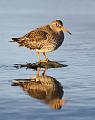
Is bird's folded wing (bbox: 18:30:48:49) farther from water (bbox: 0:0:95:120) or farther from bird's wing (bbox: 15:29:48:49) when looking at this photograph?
water (bbox: 0:0:95:120)

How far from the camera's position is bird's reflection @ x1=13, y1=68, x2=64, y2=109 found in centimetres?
896

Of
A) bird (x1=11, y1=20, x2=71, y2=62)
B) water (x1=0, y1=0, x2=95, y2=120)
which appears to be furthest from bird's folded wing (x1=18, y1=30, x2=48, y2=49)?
water (x1=0, y1=0, x2=95, y2=120)

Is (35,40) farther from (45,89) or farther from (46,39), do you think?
(45,89)

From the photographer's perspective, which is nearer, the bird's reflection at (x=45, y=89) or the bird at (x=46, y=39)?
the bird's reflection at (x=45, y=89)

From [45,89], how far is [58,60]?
3.61 metres

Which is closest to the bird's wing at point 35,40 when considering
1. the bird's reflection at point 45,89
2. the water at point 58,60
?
the water at point 58,60

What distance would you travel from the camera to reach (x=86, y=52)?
47.9 feet

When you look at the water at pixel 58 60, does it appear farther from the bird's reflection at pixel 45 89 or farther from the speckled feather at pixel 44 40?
the speckled feather at pixel 44 40

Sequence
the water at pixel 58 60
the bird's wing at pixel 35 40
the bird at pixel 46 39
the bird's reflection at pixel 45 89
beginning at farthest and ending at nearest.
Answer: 1. the bird's wing at pixel 35 40
2. the bird at pixel 46 39
3. the bird's reflection at pixel 45 89
4. the water at pixel 58 60

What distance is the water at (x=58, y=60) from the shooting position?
821cm

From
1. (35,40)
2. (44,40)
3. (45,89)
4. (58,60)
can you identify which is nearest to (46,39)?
(44,40)

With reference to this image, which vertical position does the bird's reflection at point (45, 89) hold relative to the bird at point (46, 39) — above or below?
below

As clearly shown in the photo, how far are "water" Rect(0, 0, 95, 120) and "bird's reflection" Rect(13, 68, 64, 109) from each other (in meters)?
0.11

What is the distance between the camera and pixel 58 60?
13.4 meters
